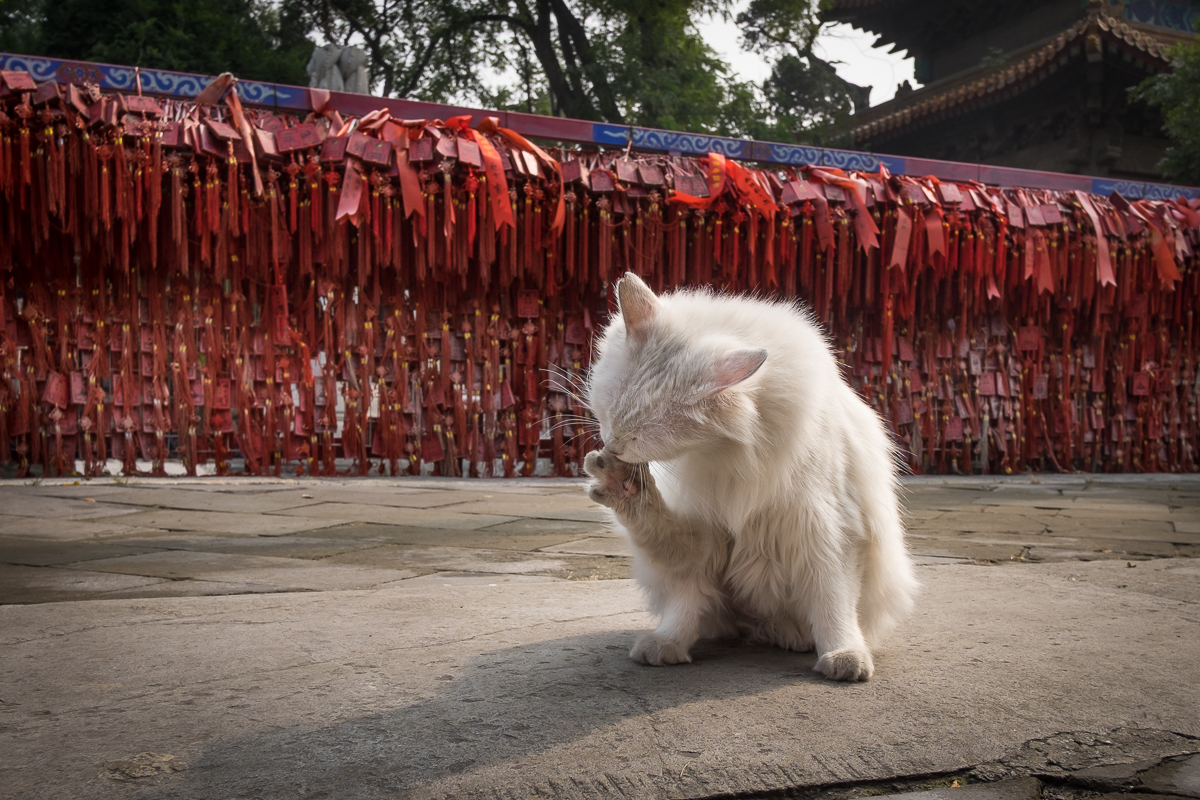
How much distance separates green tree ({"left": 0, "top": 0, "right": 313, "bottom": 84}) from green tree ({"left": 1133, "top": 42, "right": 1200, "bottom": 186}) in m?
12.3

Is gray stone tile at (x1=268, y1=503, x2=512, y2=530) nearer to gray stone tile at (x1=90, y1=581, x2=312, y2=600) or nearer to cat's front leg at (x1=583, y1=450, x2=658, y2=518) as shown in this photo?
gray stone tile at (x1=90, y1=581, x2=312, y2=600)

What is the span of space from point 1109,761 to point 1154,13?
1725 cm

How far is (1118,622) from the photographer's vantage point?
2.50m

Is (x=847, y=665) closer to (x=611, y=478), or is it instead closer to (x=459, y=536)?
(x=611, y=478)

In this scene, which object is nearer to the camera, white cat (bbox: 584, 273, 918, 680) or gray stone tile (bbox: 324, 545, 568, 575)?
white cat (bbox: 584, 273, 918, 680)

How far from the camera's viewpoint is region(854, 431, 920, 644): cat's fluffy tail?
2219 millimetres

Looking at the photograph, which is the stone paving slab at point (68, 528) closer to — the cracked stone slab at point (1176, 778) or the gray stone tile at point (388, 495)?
the gray stone tile at point (388, 495)

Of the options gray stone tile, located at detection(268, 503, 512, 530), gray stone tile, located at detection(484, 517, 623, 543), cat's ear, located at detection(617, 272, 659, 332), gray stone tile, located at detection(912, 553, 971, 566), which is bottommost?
gray stone tile, located at detection(912, 553, 971, 566)

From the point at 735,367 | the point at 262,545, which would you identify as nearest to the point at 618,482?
the point at 735,367

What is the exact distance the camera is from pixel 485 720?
167cm

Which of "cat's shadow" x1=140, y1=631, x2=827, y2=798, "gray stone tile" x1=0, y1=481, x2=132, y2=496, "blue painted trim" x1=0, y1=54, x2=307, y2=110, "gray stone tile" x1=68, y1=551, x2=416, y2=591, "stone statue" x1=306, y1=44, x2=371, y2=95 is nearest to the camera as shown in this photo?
"cat's shadow" x1=140, y1=631, x2=827, y2=798

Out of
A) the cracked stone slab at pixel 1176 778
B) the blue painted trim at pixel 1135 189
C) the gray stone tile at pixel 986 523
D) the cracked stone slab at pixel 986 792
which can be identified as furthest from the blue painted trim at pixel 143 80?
the blue painted trim at pixel 1135 189

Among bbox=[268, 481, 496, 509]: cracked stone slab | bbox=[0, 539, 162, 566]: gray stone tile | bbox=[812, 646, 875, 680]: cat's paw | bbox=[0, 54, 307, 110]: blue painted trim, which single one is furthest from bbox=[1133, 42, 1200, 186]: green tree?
bbox=[0, 539, 162, 566]: gray stone tile

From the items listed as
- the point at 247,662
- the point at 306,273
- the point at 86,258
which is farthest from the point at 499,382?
the point at 247,662
